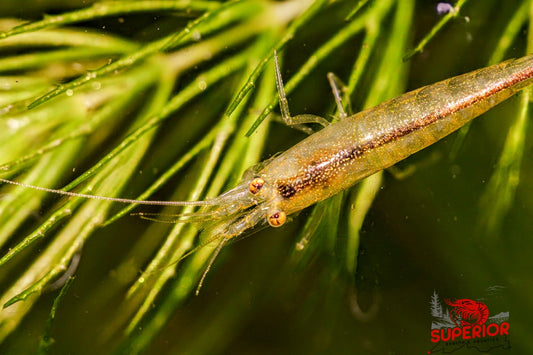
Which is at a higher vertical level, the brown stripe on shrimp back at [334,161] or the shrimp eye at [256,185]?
the brown stripe on shrimp back at [334,161]

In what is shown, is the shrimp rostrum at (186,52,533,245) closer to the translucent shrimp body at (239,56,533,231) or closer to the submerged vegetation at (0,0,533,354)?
the translucent shrimp body at (239,56,533,231)

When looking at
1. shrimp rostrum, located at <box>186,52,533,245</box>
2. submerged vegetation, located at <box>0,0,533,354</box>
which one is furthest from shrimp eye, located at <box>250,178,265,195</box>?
submerged vegetation, located at <box>0,0,533,354</box>

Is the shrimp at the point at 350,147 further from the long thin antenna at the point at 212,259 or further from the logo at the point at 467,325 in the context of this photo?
the logo at the point at 467,325

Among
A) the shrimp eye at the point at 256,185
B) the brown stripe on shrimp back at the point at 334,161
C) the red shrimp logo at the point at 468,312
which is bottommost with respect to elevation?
the red shrimp logo at the point at 468,312

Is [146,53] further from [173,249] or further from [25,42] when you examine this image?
[173,249]

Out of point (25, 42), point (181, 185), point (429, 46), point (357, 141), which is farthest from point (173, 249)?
point (429, 46)

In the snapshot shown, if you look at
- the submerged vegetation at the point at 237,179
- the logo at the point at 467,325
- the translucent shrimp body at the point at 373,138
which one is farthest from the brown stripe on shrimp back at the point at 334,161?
the logo at the point at 467,325

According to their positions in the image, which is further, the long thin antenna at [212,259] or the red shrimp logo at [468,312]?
the red shrimp logo at [468,312]

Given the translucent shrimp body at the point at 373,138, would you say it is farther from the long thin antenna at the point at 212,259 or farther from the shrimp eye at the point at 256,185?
the long thin antenna at the point at 212,259
